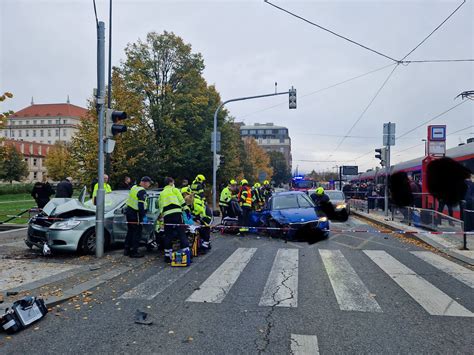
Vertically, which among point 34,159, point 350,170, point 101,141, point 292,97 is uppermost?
point 34,159

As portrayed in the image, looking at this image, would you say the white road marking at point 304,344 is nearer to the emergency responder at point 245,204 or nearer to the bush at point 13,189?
the emergency responder at point 245,204

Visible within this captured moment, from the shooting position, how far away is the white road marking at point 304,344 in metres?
3.93

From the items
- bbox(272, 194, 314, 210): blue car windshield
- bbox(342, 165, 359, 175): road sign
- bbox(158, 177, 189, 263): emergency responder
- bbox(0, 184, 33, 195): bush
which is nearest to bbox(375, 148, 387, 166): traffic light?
bbox(272, 194, 314, 210): blue car windshield

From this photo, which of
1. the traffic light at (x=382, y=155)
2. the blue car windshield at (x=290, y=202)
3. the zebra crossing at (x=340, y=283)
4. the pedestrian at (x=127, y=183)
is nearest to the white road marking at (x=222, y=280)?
the zebra crossing at (x=340, y=283)

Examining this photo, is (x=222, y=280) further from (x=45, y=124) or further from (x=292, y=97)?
(x=45, y=124)

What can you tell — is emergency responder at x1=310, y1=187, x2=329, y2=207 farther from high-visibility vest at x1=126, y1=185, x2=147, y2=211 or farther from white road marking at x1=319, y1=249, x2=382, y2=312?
high-visibility vest at x1=126, y1=185, x2=147, y2=211

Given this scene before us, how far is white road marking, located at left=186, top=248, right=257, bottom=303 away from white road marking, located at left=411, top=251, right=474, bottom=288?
3917mm


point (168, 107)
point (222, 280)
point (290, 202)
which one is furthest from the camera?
point (168, 107)

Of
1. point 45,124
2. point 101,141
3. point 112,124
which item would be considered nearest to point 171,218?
point 101,141

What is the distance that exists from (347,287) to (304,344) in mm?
2505

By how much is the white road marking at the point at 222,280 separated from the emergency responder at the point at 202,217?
31.0 inches

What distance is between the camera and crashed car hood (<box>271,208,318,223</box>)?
1183cm

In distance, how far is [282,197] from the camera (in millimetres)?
13703

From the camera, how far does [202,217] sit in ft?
33.1
